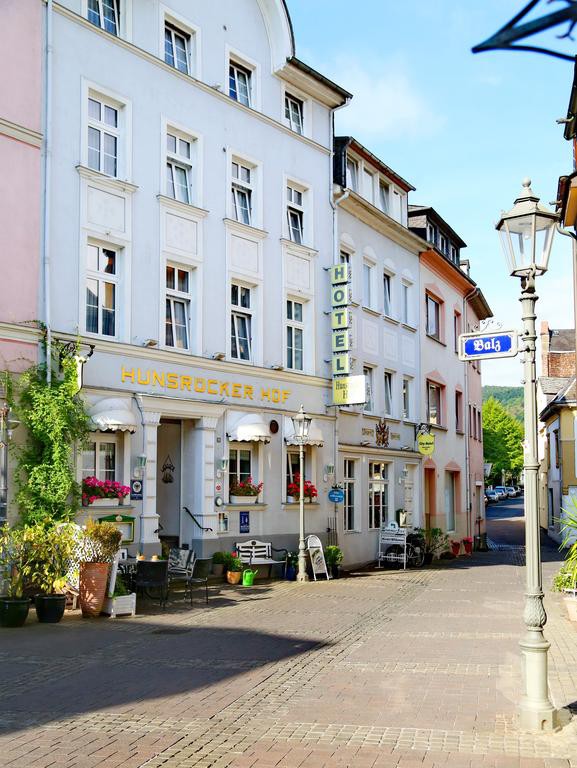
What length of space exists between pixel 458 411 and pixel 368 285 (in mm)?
11063

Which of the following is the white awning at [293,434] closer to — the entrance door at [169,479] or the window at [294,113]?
the entrance door at [169,479]

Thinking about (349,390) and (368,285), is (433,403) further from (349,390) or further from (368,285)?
(349,390)

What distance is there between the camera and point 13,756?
6.57 m

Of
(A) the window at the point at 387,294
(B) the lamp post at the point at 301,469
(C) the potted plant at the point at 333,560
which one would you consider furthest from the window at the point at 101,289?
(A) the window at the point at 387,294

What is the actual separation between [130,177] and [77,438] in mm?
5466

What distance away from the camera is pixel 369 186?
90.4 ft

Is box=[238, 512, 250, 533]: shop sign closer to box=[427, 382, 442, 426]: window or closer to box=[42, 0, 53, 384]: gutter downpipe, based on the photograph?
box=[42, 0, 53, 384]: gutter downpipe

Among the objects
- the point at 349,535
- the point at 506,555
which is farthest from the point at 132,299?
the point at 506,555

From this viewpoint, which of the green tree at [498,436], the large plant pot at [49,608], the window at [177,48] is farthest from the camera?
the green tree at [498,436]

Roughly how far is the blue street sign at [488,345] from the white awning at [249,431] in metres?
11.8

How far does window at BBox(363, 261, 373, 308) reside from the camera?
2722 centimetres

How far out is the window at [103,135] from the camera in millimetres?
17281

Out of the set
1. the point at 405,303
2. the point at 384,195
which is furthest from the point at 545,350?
the point at 384,195

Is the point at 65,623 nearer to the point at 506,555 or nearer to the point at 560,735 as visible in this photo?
the point at 560,735
